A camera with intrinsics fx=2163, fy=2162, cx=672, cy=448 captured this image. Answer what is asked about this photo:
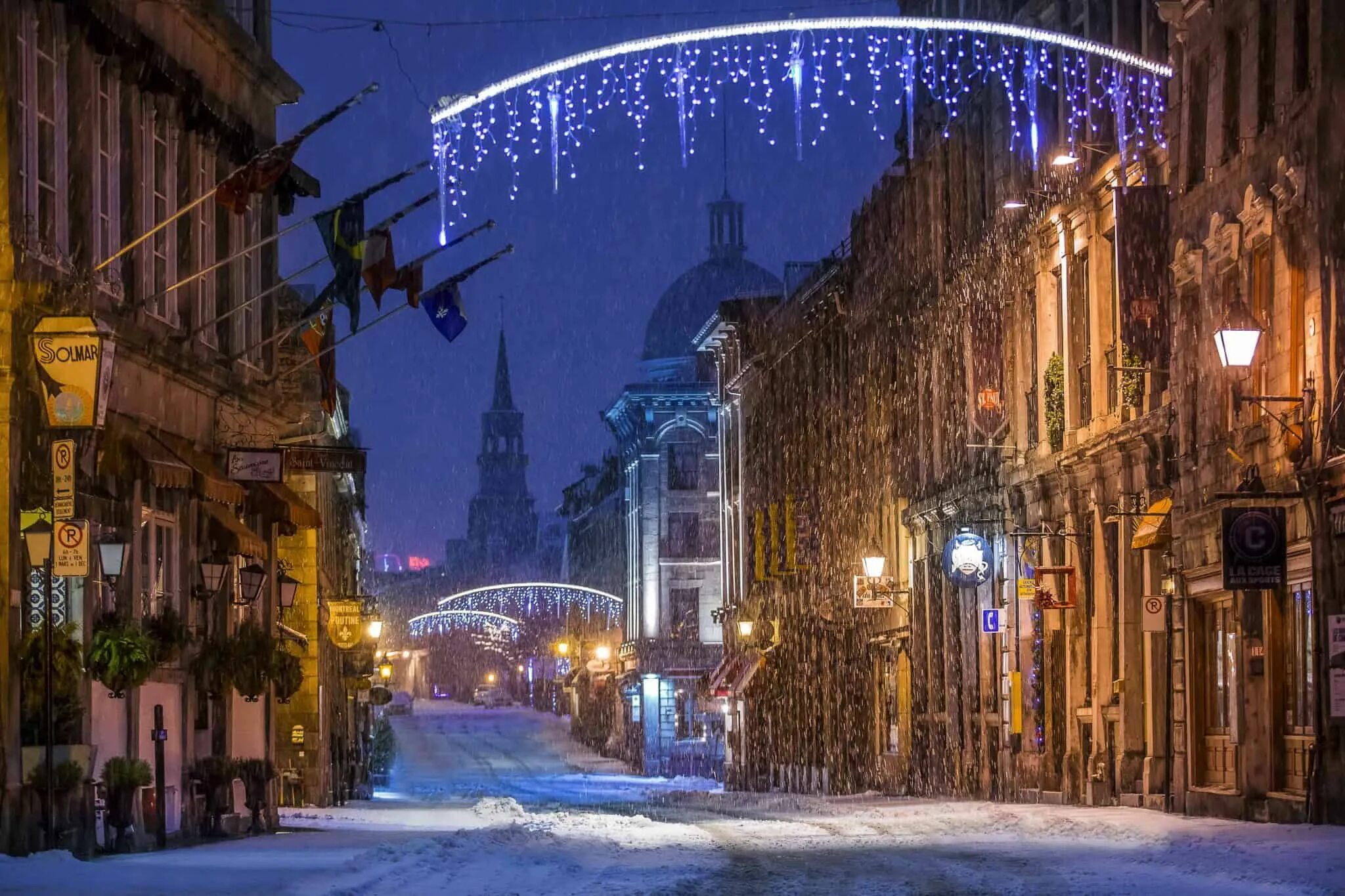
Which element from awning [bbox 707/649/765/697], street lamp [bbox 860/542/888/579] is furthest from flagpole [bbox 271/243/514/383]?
awning [bbox 707/649/765/697]

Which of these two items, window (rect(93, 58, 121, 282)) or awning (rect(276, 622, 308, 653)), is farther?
awning (rect(276, 622, 308, 653))

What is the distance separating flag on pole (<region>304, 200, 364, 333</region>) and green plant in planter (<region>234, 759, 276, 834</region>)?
5.91 metres

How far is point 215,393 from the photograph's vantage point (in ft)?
93.6

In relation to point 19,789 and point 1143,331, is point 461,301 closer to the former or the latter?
point 1143,331

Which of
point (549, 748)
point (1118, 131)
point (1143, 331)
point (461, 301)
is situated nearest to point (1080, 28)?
point (1118, 131)

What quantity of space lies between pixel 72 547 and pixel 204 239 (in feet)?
34.5

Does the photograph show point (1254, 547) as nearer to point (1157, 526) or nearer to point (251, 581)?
point (1157, 526)

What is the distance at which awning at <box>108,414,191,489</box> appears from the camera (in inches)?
890

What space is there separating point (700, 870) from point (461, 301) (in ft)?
48.4

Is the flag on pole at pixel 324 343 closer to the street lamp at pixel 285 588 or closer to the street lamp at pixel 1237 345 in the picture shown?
the street lamp at pixel 285 588

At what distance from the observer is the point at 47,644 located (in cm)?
1823

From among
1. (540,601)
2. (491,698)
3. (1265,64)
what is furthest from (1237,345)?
(491,698)

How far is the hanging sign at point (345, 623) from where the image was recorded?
4703cm

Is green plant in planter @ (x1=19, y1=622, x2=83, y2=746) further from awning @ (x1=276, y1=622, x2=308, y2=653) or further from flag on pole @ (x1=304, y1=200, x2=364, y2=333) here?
awning @ (x1=276, y1=622, x2=308, y2=653)
